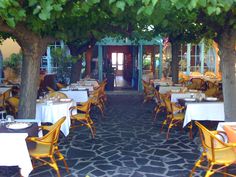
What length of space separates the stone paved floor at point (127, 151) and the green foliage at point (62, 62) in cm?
703

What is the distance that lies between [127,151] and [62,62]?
10090 millimetres

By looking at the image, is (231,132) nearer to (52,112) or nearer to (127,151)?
(127,151)

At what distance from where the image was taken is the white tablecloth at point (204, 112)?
739 cm

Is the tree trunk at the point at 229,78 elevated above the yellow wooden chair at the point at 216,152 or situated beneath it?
elevated above

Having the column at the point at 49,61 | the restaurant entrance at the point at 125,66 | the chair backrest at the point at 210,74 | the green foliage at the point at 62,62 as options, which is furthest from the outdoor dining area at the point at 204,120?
the column at the point at 49,61

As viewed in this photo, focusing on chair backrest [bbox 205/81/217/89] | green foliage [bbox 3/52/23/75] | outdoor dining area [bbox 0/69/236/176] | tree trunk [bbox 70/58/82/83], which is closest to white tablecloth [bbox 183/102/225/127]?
outdoor dining area [bbox 0/69/236/176]

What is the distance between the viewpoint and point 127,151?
660cm

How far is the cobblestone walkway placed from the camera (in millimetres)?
5508

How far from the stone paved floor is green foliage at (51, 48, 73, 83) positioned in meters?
7.03

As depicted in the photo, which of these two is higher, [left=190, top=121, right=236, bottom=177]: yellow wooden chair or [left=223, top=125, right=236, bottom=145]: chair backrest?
[left=223, top=125, right=236, bottom=145]: chair backrest

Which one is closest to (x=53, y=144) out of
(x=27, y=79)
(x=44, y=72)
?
(x=27, y=79)

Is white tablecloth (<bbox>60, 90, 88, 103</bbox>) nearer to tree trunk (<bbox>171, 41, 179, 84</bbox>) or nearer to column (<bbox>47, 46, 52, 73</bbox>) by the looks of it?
tree trunk (<bbox>171, 41, 179, 84</bbox>)

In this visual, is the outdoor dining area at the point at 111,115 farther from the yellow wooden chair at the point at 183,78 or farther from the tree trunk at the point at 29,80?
the yellow wooden chair at the point at 183,78

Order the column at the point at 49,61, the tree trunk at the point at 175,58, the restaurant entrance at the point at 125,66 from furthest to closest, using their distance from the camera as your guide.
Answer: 1. the restaurant entrance at the point at 125,66
2. the column at the point at 49,61
3. the tree trunk at the point at 175,58
